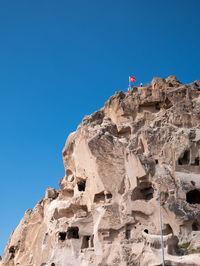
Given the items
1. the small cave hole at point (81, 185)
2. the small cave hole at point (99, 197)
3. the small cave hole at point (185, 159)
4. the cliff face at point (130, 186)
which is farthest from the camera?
the small cave hole at point (81, 185)

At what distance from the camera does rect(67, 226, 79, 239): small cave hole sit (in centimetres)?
3304

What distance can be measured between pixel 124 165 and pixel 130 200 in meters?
3.92

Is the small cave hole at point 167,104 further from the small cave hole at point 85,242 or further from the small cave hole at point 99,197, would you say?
the small cave hole at point 85,242

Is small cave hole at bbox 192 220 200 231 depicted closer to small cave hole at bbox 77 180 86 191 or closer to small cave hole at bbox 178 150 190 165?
A: small cave hole at bbox 178 150 190 165

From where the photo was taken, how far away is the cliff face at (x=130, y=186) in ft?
95.8

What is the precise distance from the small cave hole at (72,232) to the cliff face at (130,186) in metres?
0.09

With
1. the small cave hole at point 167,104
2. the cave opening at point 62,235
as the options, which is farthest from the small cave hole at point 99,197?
the small cave hole at point 167,104

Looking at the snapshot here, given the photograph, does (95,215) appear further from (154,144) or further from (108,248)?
(154,144)

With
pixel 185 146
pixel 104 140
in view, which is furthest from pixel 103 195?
pixel 185 146

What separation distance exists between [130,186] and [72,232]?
7.05 metres

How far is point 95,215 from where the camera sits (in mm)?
32719

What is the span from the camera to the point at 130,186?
32688 mm

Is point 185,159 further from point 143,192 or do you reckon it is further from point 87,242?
point 87,242

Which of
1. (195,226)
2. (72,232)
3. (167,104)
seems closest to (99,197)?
(72,232)
